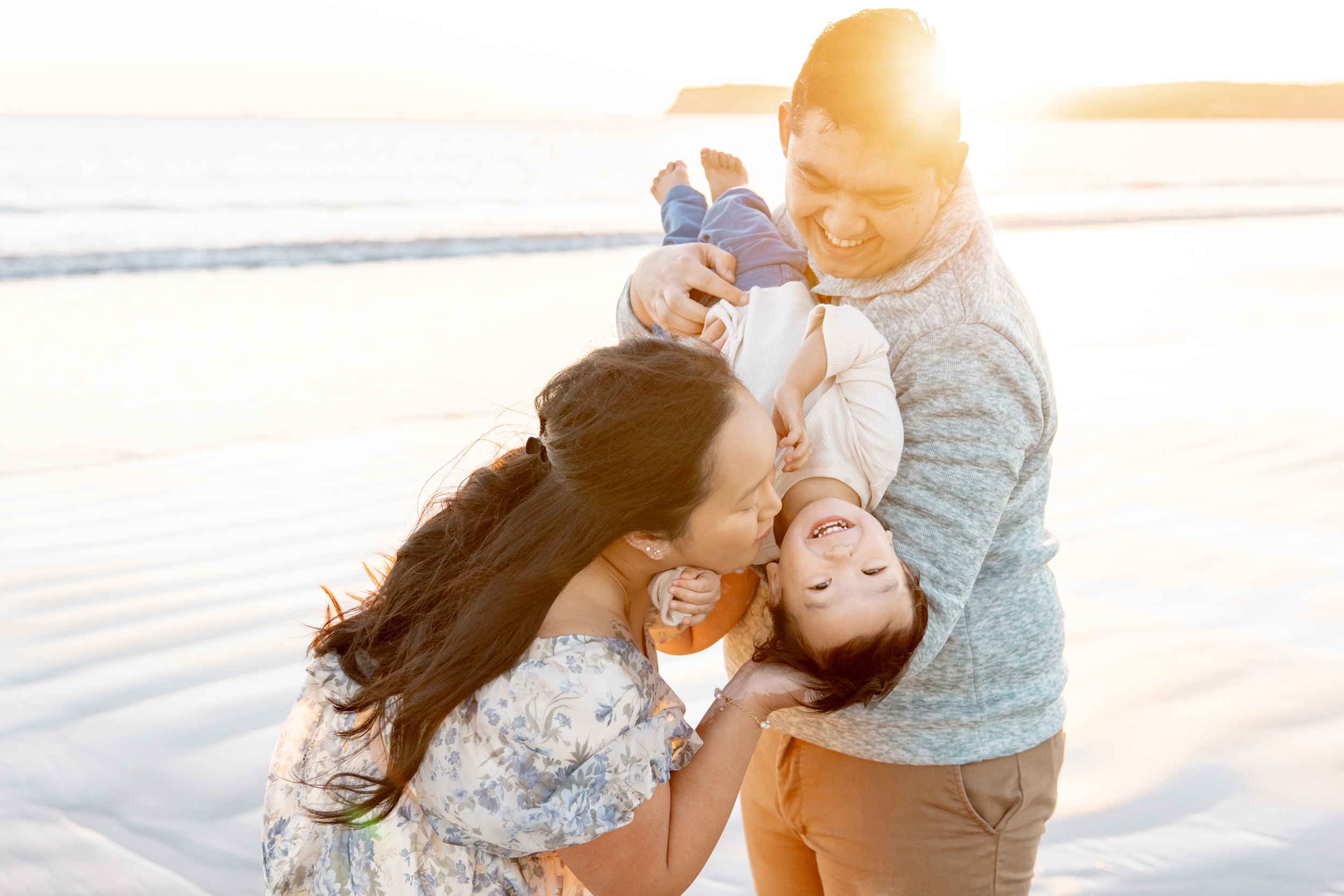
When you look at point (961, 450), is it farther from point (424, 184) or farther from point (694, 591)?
point (424, 184)

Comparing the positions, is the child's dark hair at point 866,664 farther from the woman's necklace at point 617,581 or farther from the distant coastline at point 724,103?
the distant coastline at point 724,103

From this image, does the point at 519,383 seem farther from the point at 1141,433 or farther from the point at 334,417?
the point at 1141,433

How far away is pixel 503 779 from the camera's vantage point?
4.75ft

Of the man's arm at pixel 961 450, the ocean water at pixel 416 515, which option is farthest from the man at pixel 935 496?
the ocean water at pixel 416 515

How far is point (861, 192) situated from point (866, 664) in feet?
2.54

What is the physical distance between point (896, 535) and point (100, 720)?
2675mm

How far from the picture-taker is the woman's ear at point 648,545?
64.6 inches

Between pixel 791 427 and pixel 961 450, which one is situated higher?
pixel 791 427

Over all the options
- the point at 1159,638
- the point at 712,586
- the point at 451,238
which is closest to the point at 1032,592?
the point at 712,586

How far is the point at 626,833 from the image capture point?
1481mm

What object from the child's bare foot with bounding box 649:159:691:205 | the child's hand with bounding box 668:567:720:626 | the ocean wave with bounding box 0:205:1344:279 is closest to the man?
the child's hand with bounding box 668:567:720:626

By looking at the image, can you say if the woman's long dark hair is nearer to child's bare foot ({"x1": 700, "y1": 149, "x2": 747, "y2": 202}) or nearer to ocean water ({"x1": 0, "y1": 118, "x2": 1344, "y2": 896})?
ocean water ({"x1": 0, "y1": 118, "x2": 1344, "y2": 896})

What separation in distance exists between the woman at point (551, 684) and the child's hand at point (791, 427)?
129mm

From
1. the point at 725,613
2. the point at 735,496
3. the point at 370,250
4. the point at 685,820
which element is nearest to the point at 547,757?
the point at 685,820
